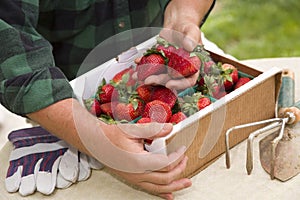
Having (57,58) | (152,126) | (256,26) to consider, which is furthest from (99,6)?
(256,26)

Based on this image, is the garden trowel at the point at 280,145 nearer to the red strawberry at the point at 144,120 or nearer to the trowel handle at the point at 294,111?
the trowel handle at the point at 294,111

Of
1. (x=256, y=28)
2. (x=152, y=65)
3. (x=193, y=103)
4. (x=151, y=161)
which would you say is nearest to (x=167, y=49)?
(x=152, y=65)

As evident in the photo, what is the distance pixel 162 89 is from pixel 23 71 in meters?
0.30

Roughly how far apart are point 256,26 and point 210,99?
1666 millimetres

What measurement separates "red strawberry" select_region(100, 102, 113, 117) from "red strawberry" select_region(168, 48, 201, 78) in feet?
0.49

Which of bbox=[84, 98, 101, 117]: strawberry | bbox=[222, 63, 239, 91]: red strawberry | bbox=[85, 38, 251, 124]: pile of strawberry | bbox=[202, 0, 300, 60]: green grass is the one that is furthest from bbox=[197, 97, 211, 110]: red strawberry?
bbox=[202, 0, 300, 60]: green grass

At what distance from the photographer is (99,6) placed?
1.71 meters

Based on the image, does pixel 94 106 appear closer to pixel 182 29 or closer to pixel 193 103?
pixel 193 103

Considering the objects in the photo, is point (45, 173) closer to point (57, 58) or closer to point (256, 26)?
point (57, 58)

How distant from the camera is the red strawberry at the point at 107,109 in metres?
1.42

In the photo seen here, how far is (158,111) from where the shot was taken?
1358 mm

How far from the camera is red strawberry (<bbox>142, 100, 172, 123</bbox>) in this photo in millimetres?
1354

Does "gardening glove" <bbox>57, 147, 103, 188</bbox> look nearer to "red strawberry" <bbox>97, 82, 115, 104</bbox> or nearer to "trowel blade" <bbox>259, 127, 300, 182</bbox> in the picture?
"red strawberry" <bbox>97, 82, 115, 104</bbox>

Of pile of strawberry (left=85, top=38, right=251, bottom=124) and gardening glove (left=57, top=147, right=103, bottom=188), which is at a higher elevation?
pile of strawberry (left=85, top=38, right=251, bottom=124)
